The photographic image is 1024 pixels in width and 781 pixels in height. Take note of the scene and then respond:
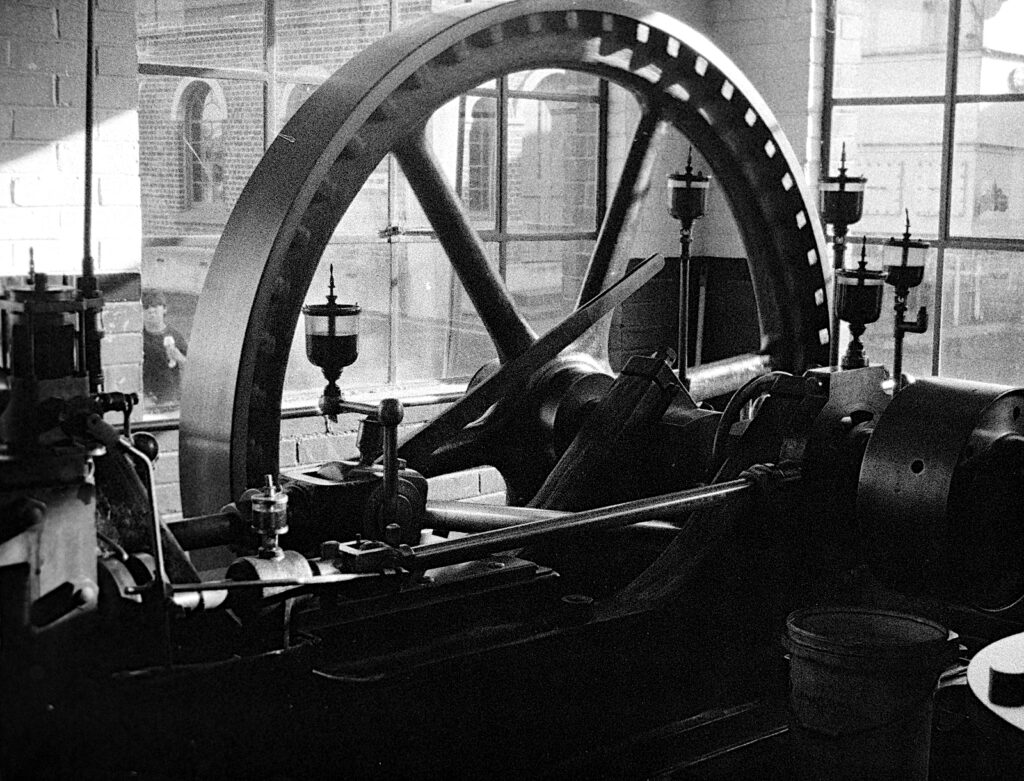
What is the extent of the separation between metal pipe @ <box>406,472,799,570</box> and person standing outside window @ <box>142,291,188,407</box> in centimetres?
189

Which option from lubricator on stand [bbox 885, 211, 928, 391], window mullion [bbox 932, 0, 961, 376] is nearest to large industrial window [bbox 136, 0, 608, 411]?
window mullion [bbox 932, 0, 961, 376]

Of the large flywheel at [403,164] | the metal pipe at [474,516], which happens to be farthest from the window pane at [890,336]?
the metal pipe at [474,516]

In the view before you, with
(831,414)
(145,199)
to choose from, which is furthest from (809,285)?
(145,199)

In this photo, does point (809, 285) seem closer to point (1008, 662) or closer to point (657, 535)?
point (657, 535)

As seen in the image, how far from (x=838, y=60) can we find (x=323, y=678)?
3.73m

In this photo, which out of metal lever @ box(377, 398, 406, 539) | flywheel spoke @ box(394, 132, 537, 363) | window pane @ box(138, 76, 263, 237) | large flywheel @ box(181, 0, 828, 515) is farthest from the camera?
window pane @ box(138, 76, 263, 237)

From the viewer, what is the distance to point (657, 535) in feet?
9.75

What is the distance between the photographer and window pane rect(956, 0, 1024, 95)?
180 inches

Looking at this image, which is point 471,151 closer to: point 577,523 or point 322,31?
point 322,31

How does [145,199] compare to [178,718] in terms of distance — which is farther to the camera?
[145,199]

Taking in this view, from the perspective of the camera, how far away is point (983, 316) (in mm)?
4715

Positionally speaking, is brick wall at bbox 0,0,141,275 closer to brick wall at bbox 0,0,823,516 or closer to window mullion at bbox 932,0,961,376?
brick wall at bbox 0,0,823,516

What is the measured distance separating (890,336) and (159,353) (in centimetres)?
256

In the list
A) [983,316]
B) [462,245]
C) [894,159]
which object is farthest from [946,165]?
[462,245]
